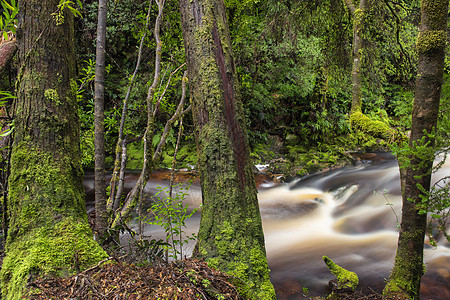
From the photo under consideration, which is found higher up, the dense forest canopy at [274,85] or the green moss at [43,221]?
the dense forest canopy at [274,85]

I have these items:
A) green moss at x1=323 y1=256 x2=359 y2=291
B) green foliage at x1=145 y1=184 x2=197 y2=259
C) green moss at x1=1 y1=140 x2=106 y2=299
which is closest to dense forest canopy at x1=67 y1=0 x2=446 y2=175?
green foliage at x1=145 y1=184 x2=197 y2=259

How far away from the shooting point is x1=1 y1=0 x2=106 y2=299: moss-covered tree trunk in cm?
203

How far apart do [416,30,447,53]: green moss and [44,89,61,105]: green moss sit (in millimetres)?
2996

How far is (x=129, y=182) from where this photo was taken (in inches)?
320

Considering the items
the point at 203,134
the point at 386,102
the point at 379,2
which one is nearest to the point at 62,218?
the point at 203,134

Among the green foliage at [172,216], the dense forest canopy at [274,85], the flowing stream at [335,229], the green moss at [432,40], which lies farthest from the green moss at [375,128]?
the dense forest canopy at [274,85]

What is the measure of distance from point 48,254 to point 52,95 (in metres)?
1.11

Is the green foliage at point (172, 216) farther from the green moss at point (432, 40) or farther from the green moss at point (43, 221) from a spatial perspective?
the green moss at point (432, 40)

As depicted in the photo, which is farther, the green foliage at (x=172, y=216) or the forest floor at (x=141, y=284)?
the green foliage at (x=172, y=216)

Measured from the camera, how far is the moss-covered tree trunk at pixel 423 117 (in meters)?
2.56

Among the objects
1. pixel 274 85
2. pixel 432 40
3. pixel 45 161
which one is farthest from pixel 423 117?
pixel 274 85

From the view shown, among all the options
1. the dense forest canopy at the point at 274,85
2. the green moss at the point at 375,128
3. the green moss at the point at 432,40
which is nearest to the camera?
the green moss at the point at 432,40

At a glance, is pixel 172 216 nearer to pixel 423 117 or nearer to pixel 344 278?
pixel 344 278

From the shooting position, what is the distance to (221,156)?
2.23 m
